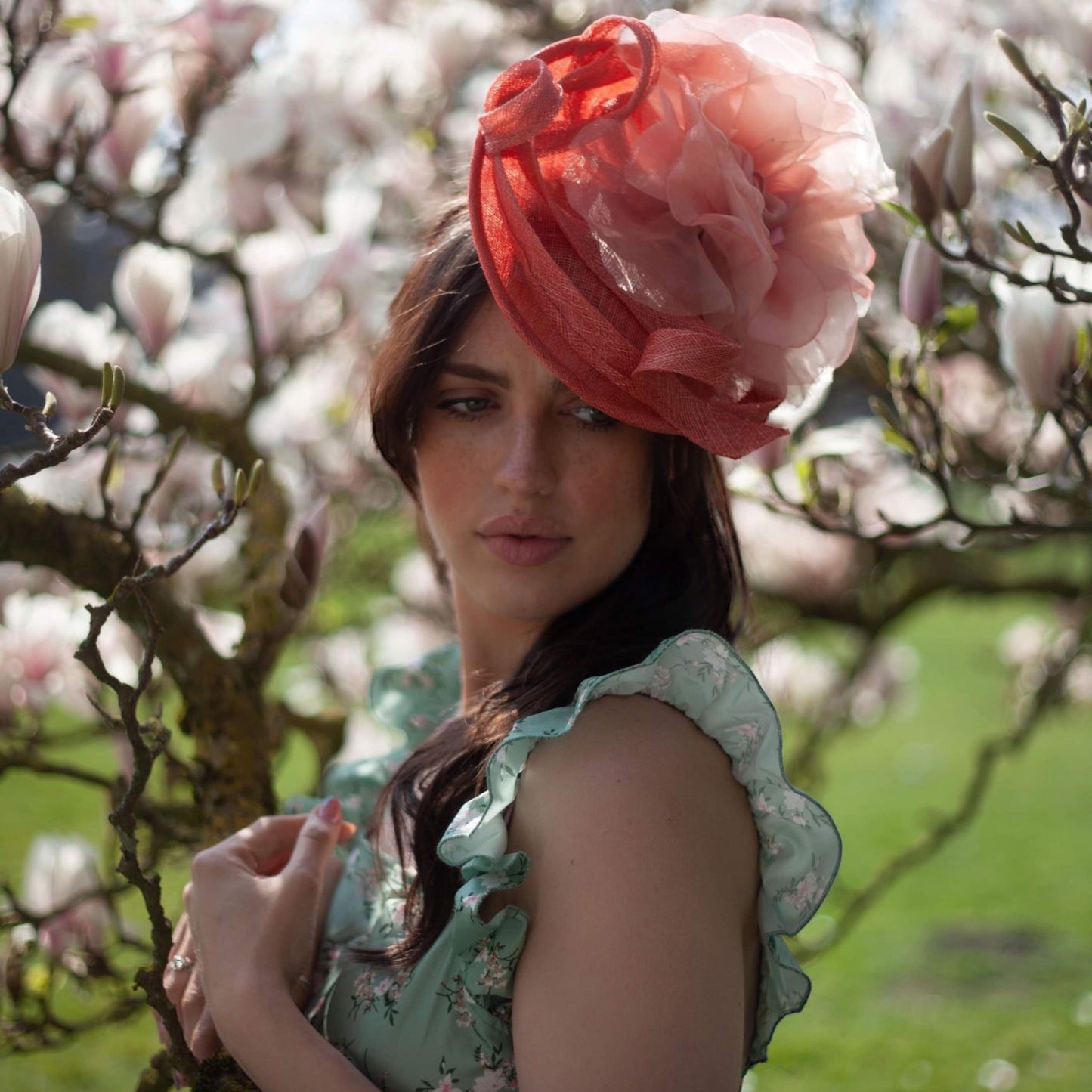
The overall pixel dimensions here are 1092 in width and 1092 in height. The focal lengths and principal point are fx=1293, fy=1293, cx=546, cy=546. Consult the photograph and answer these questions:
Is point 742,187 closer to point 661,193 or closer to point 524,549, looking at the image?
point 661,193

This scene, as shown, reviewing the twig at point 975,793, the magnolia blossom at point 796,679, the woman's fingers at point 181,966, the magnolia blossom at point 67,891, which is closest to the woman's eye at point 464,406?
the woman's fingers at point 181,966

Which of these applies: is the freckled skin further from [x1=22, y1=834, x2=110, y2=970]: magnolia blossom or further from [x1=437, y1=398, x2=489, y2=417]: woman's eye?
[x1=22, y1=834, x2=110, y2=970]: magnolia blossom

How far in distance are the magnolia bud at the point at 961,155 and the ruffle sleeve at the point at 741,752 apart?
0.53m

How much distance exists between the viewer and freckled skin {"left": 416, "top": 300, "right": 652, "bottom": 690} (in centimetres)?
123

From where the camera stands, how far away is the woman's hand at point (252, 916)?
1099 millimetres

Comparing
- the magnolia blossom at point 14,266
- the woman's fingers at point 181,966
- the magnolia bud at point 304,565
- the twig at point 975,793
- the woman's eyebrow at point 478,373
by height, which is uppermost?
the magnolia blossom at point 14,266

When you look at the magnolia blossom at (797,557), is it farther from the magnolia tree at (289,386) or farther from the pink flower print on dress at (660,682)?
the pink flower print on dress at (660,682)

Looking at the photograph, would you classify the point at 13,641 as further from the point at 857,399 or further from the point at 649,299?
the point at 857,399

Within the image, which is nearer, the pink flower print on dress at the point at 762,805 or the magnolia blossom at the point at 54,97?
the pink flower print on dress at the point at 762,805

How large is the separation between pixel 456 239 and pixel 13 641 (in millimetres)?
951

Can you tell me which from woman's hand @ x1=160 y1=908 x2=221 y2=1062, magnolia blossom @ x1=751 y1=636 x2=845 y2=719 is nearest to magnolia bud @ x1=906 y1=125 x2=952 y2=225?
woman's hand @ x1=160 y1=908 x2=221 y2=1062

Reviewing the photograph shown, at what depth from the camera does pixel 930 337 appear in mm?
1450

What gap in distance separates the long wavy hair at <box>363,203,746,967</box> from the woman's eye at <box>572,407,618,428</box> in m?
0.09

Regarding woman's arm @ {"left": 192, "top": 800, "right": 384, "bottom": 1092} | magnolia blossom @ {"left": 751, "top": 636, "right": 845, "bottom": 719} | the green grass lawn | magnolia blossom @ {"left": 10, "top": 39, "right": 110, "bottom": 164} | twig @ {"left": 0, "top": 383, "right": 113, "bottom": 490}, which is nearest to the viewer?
twig @ {"left": 0, "top": 383, "right": 113, "bottom": 490}
